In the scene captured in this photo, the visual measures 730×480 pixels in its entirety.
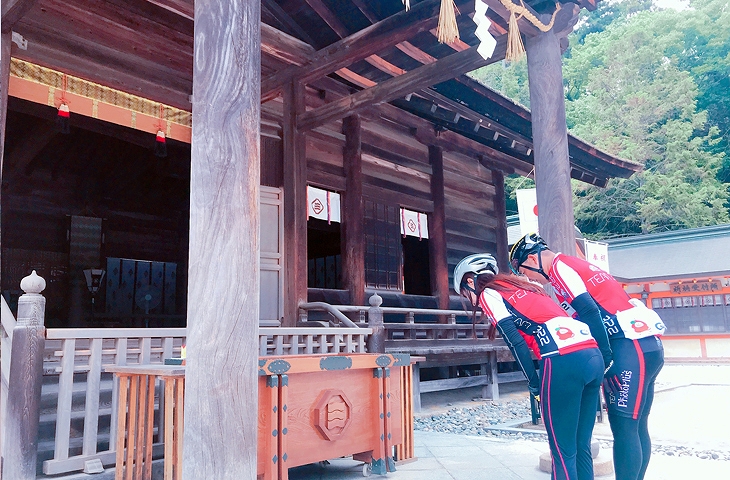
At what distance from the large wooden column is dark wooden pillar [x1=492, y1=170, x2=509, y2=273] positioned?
35.9ft

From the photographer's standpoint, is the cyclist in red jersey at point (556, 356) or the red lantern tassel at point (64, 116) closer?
the cyclist in red jersey at point (556, 356)

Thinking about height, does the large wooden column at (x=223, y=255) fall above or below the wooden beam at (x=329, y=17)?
below

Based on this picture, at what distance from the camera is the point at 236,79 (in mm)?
2799

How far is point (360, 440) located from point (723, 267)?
72.0 ft

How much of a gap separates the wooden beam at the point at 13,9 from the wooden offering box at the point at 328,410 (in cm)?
401

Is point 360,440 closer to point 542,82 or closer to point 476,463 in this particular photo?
point 476,463

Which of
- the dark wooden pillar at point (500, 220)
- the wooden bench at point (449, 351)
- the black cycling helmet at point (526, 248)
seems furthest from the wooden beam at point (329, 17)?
the dark wooden pillar at point (500, 220)

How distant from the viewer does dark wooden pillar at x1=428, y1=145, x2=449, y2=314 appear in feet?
35.9

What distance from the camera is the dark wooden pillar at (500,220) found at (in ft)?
43.0

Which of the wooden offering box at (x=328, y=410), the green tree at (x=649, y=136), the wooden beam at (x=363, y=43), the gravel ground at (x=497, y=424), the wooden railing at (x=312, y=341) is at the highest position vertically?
the green tree at (x=649, y=136)

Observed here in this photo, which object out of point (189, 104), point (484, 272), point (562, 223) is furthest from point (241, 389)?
point (189, 104)

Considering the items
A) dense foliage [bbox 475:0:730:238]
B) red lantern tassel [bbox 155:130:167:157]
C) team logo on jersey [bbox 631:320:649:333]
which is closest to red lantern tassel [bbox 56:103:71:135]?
red lantern tassel [bbox 155:130:167:157]

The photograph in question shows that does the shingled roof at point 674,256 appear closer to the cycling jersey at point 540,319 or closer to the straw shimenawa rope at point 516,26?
the straw shimenawa rope at point 516,26

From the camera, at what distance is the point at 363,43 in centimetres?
680
